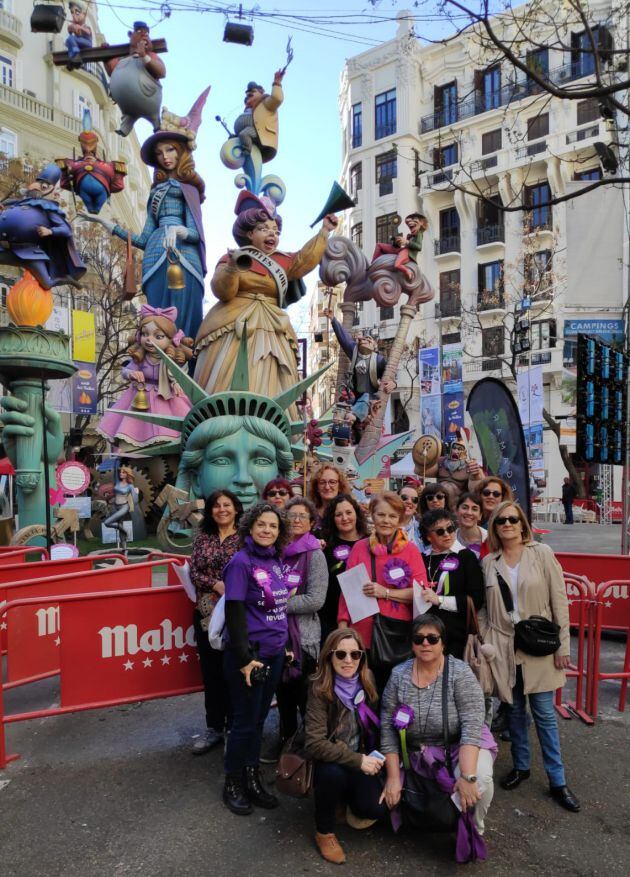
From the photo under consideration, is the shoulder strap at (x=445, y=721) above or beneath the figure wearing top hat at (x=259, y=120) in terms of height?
beneath

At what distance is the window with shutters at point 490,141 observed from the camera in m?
34.5

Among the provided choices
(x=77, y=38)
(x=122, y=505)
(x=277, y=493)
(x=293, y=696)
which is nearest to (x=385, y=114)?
(x=77, y=38)

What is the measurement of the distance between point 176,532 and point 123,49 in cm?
1178

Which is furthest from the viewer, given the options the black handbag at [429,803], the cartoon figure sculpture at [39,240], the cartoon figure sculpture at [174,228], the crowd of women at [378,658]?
the cartoon figure sculpture at [174,228]

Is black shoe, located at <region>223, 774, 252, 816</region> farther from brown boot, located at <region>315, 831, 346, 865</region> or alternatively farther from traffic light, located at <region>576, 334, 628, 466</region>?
traffic light, located at <region>576, 334, 628, 466</region>

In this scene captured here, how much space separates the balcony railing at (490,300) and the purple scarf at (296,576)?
29400 millimetres

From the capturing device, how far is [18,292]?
10.5m

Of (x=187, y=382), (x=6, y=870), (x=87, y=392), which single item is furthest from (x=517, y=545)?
(x=87, y=392)

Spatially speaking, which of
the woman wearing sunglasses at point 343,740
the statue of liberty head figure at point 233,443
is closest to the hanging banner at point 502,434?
the statue of liberty head figure at point 233,443

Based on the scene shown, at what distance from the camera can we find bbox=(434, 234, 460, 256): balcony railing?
35500 mm

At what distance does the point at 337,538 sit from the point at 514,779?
1.71 metres

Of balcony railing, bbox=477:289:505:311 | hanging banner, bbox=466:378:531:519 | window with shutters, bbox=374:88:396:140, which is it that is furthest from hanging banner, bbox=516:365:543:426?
window with shutters, bbox=374:88:396:140

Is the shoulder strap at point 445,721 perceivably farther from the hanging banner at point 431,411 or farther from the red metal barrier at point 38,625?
the hanging banner at point 431,411

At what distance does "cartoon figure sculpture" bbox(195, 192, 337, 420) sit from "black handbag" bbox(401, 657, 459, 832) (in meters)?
8.95
